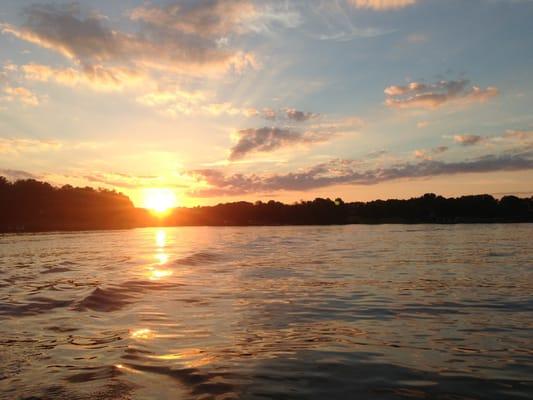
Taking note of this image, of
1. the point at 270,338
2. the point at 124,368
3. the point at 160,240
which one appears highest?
the point at 124,368

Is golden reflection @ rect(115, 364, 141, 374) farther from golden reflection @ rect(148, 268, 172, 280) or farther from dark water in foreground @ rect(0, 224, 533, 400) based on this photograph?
golden reflection @ rect(148, 268, 172, 280)

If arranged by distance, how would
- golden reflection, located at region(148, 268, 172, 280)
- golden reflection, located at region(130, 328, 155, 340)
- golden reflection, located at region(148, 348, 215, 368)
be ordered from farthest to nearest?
golden reflection, located at region(148, 268, 172, 280) < golden reflection, located at region(130, 328, 155, 340) < golden reflection, located at region(148, 348, 215, 368)

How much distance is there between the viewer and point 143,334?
13.3 m

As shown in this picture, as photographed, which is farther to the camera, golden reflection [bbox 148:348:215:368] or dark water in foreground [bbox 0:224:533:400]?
golden reflection [bbox 148:348:215:368]

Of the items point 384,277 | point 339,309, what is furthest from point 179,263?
point 339,309

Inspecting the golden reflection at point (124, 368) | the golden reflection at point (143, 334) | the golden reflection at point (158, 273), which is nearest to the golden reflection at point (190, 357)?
the golden reflection at point (124, 368)

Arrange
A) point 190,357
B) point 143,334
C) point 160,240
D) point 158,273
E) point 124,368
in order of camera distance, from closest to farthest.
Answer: point 124,368
point 190,357
point 143,334
point 158,273
point 160,240

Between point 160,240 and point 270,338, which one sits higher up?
point 270,338

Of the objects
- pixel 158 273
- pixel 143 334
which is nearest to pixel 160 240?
pixel 158 273

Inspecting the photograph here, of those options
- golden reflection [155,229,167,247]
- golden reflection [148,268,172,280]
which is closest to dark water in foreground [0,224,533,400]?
golden reflection [148,268,172,280]

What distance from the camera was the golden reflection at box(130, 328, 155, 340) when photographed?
42.5 feet

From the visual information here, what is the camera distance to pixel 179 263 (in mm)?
38125

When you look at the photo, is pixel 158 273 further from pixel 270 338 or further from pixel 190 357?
pixel 190 357

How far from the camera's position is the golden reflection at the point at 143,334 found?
12953 mm
